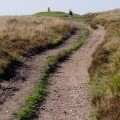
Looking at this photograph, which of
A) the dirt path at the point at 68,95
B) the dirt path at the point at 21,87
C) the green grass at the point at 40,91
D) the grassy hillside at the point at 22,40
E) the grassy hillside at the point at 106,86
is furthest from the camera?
the grassy hillside at the point at 22,40

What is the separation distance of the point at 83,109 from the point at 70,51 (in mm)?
13047

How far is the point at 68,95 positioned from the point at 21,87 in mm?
2005

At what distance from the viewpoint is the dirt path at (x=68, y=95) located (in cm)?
1333

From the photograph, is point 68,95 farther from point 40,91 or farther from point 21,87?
point 21,87

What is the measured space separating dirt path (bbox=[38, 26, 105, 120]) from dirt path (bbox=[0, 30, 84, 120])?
0.81 meters

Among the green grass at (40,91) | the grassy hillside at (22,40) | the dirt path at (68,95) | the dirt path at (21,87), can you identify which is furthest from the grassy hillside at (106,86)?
the grassy hillside at (22,40)

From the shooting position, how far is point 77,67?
2152 cm

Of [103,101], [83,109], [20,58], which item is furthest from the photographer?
[20,58]

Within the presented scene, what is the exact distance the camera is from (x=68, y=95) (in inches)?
618

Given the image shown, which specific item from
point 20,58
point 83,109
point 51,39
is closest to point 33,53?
point 20,58

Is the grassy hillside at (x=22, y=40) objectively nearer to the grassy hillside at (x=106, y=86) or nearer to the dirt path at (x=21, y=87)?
the dirt path at (x=21, y=87)

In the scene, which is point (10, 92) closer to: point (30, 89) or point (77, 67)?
point (30, 89)

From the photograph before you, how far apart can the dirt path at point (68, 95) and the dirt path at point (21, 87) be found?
0.81 m

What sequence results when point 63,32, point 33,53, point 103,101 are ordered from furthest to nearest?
point 63,32 → point 33,53 → point 103,101
